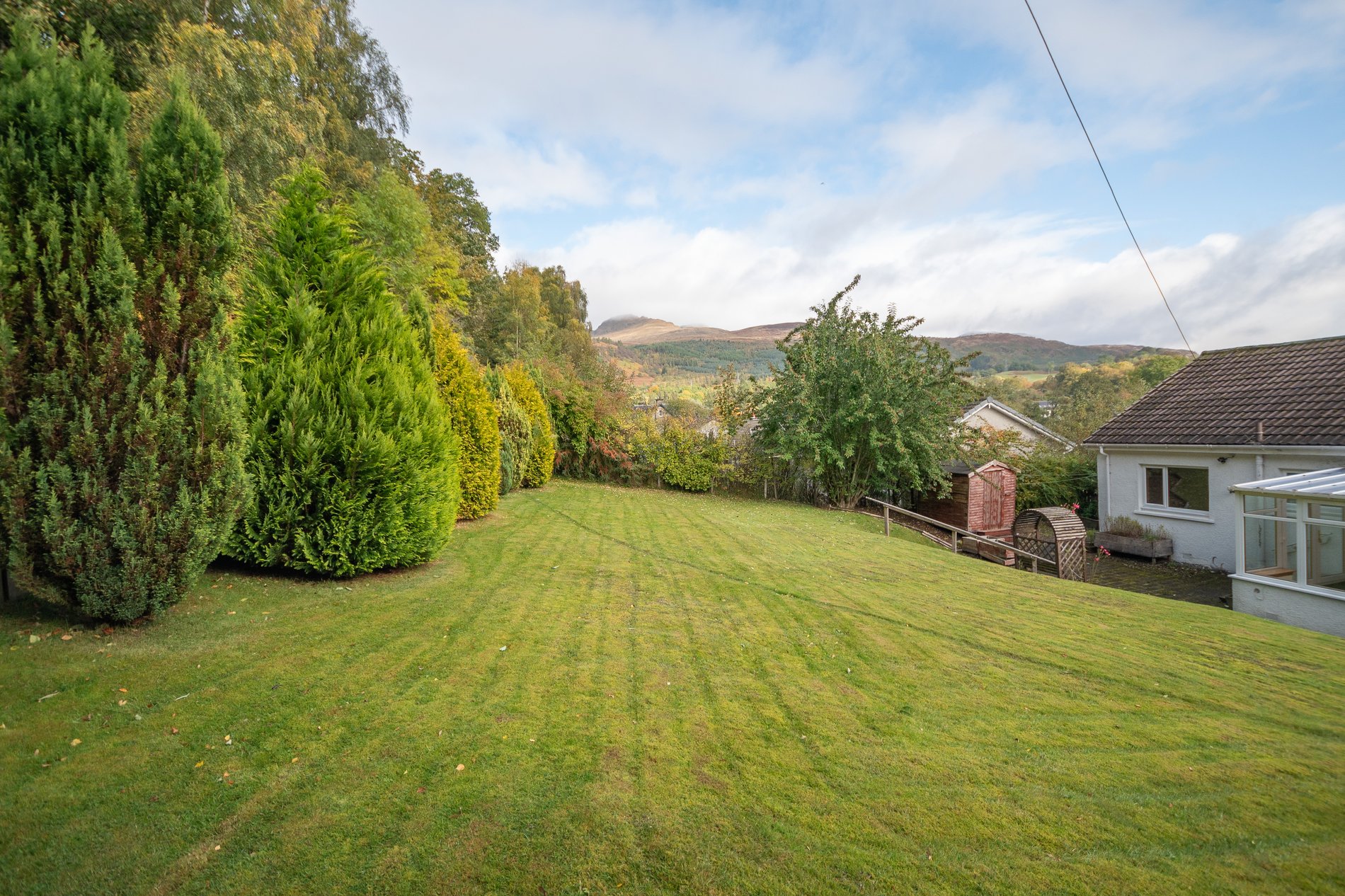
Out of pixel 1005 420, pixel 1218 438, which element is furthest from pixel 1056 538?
pixel 1005 420

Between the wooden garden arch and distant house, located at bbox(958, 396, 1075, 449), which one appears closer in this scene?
the wooden garden arch

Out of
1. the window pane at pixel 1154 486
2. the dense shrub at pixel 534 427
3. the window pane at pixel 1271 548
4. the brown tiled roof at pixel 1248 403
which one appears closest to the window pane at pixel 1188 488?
the window pane at pixel 1154 486

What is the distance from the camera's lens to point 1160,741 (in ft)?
12.7

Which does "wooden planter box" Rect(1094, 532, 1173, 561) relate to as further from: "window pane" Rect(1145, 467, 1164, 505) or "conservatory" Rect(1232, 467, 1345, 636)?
"conservatory" Rect(1232, 467, 1345, 636)

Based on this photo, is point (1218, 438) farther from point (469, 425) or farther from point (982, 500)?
point (469, 425)

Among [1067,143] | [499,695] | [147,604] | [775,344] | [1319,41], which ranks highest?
[1319,41]

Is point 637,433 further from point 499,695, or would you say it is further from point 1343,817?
point 1343,817

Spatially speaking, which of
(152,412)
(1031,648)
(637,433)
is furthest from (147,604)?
(637,433)

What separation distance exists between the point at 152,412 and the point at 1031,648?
830 centimetres

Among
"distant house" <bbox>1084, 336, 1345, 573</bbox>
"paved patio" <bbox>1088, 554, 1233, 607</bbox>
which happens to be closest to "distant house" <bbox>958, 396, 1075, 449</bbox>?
"distant house" <bbox>1084, 336, 1345, 573</bbox>

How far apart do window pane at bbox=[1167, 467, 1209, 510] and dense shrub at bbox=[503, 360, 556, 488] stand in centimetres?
1819

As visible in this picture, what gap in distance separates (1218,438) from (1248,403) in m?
1.55

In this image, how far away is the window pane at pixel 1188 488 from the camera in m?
14.0

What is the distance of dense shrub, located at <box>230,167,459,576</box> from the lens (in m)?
5.98
